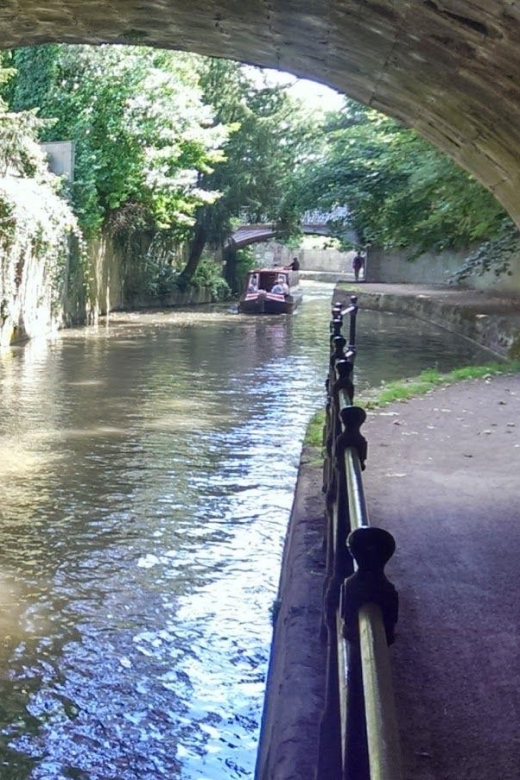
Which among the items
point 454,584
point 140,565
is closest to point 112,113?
point 140,565

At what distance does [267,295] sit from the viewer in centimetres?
2766

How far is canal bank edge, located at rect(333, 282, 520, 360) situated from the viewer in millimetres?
15920

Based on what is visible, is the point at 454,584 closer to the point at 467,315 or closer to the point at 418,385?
the point at 418,385

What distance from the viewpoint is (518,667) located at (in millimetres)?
3328

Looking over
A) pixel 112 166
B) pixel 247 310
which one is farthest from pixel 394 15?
pixel 247 310

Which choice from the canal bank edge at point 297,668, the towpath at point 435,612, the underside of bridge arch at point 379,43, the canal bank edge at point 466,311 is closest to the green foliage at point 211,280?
the canal bank edge at point 466,311

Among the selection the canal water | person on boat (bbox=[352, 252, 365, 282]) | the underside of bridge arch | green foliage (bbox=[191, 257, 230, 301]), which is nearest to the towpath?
the canal water

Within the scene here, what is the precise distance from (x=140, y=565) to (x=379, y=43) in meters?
3.27

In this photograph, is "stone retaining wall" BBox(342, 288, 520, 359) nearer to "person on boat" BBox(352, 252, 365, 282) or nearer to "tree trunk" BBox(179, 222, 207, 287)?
"tree trunk" BBox(179, 222, 207, 287)

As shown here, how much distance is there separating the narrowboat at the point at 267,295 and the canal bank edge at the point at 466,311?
2277 mm

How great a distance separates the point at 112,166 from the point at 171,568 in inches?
778

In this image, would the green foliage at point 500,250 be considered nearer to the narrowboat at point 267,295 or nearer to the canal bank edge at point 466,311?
the canal bank edge at point 466,311

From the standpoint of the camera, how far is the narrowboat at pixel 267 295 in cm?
2762

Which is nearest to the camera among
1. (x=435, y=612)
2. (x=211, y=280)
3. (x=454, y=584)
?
(x=435, y=612)
